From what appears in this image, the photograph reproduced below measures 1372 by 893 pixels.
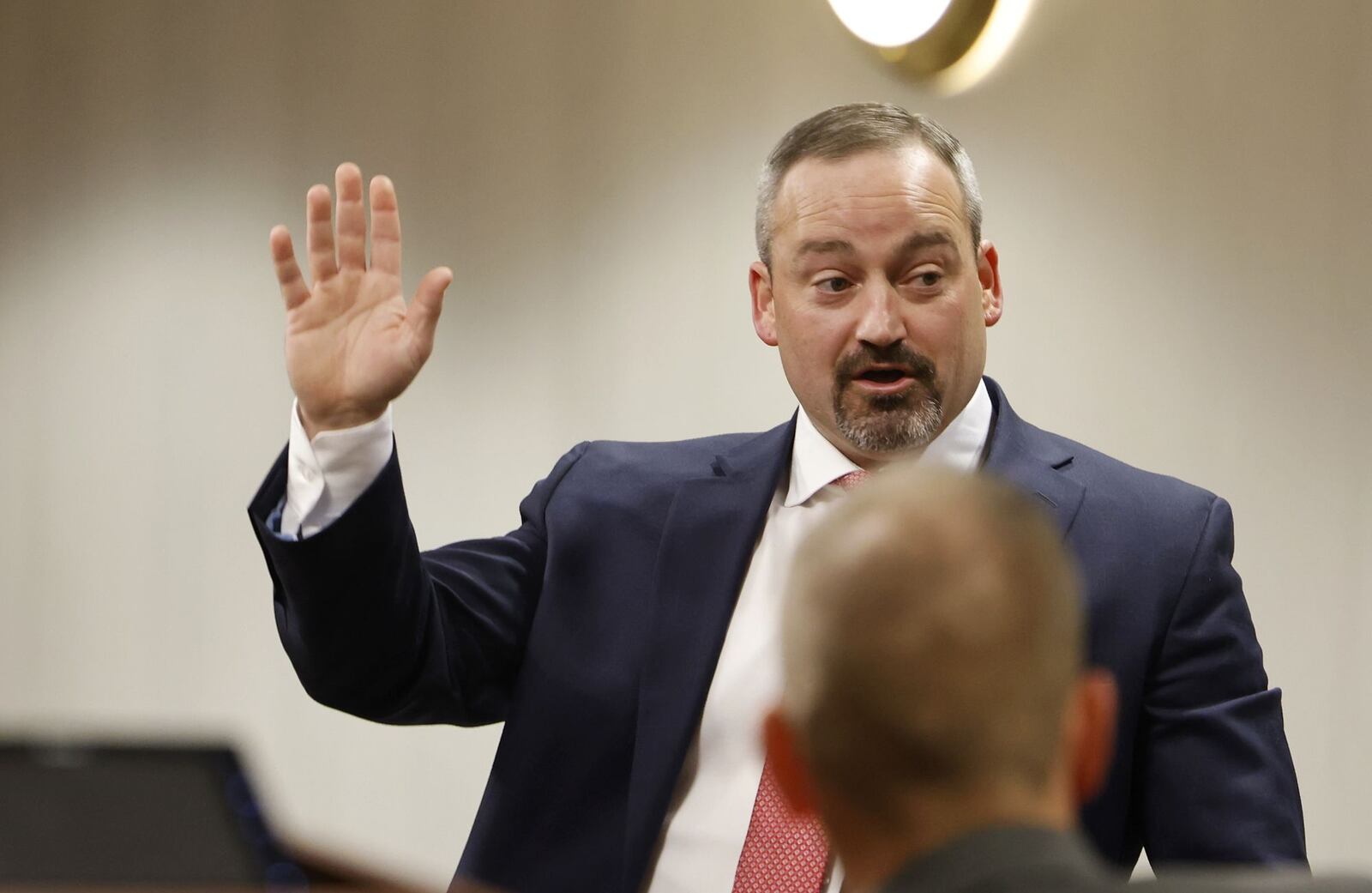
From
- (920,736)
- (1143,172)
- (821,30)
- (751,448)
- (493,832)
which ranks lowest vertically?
(493,832)

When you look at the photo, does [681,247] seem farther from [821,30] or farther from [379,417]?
[379,417]

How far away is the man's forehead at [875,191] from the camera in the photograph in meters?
1.83

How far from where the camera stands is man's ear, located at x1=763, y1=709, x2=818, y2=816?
76 cm

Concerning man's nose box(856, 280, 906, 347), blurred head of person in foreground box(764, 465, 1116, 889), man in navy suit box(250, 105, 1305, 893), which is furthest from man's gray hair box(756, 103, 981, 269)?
blurred head of person in foreground box(764, 465, 1116, 889)

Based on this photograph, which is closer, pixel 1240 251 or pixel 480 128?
pixel 1240 251

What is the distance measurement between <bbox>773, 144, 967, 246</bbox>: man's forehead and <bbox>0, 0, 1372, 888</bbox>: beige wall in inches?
31.4

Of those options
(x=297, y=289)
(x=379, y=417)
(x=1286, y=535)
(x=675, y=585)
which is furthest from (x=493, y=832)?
(x=1286, y=535)

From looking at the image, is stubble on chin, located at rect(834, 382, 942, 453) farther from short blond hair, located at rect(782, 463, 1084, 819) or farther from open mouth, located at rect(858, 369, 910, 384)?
short blond hair, located at rect(782, 463, 1084, 819)

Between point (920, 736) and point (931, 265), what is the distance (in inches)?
47.4

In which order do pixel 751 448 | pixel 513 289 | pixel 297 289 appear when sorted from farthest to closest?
pixel 513 289, pixel 751 448, pixel 297 289

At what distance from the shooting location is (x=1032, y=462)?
6.06ft

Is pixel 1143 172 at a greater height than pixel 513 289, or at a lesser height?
greater

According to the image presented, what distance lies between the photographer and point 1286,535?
251 cm

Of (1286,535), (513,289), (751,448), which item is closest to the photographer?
(751,448)
